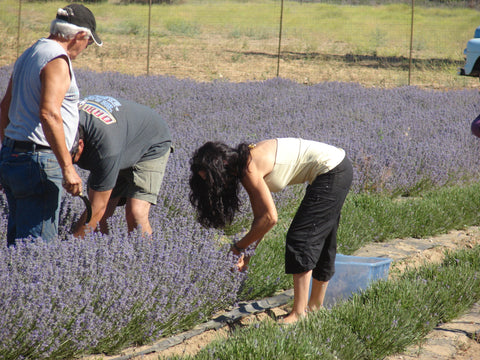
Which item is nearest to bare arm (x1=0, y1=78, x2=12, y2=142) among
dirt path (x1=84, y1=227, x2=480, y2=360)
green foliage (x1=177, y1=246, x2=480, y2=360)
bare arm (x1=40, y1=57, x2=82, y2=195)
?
bare arm (x1=40, y1=57, x2=82, y2=195)

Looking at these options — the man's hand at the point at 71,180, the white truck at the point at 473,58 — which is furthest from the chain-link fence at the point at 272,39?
the man's hand at the point at 71,180

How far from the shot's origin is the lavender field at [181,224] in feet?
8.53

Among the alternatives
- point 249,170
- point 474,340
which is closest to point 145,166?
point 249,170

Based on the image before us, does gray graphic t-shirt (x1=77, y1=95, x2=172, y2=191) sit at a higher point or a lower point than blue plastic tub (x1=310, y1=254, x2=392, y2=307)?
higher

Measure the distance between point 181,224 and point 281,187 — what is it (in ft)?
4.08

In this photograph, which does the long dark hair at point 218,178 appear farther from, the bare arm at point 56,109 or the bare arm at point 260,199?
the bare arm at point 56,109

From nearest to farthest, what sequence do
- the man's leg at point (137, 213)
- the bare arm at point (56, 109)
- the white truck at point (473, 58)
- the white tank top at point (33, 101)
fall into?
the bare arm at point (56, 109) → the white tank top at point (33, 101) → the man's leg at point (137, 213) → the white truck at point (473, 58)

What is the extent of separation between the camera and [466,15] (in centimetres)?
2872

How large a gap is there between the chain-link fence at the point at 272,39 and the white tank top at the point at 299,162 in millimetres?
9653

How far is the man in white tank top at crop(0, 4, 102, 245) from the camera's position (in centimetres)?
274

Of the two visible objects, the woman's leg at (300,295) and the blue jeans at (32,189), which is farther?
the woman's leg at (300,295)

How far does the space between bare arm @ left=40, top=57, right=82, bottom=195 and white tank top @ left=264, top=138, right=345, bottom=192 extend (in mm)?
1021

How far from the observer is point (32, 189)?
2.90 meters

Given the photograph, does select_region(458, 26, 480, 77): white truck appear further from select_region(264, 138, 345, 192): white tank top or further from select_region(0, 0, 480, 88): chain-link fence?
select_region(0, 0, 480, 88): chain-link fence
